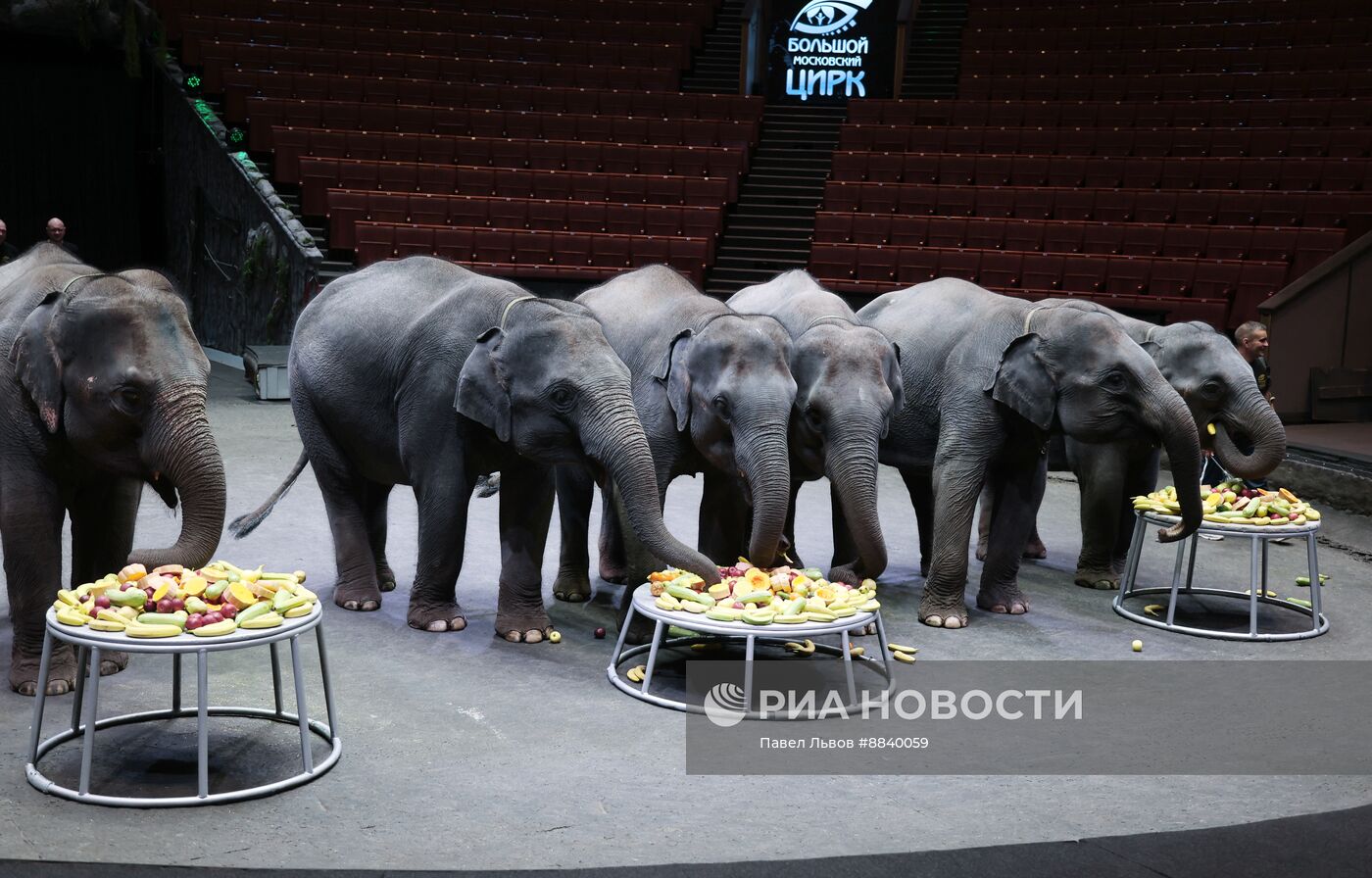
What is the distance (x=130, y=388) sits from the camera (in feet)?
14.3

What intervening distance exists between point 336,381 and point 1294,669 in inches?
169

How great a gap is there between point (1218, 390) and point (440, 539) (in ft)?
13.1

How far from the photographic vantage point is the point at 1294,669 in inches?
228

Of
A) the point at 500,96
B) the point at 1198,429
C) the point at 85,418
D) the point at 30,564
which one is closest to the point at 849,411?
the point at 1198,429

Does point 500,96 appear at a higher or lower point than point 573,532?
higher

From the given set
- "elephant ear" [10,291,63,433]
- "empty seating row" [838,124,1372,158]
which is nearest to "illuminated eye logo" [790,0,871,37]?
"empty seating row" [838,124,1372,158]

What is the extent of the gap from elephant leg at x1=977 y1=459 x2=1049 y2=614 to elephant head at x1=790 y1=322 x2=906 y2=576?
0.91 metres

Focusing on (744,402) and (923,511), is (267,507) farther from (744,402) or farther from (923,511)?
(923,511)

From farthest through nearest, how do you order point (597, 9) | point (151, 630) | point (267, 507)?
point (597, 9)
point (267, 507)
point (151, 630)

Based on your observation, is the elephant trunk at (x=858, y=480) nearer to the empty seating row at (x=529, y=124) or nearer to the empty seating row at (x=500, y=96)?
the empty seating row at (x=529, y=124)

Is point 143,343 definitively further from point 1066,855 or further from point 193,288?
point 193,288

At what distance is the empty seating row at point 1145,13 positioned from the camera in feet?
62.1

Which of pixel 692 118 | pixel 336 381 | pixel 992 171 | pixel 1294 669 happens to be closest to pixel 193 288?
pixel 692 118

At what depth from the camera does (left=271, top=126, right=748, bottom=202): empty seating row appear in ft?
54.2
